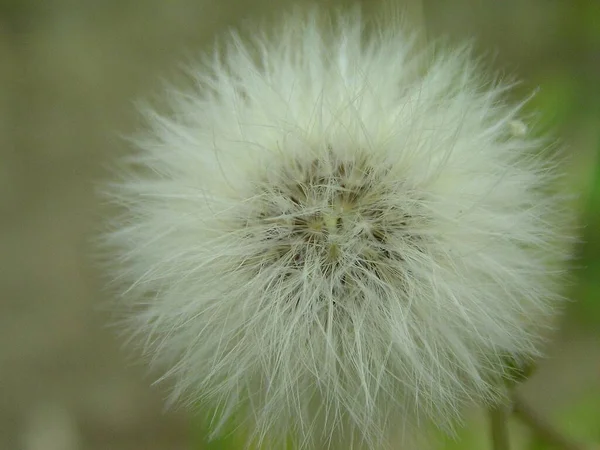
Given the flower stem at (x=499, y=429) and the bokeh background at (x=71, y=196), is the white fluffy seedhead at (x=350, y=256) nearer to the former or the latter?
the flower stem at (x=499, y=429)

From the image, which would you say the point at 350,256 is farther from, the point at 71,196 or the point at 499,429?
the point at 71,196

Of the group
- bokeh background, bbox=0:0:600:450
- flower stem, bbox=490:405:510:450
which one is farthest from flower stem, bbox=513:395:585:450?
bokeh background, bbox=0:0:600:450

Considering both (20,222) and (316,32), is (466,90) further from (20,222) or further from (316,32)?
(20,222)

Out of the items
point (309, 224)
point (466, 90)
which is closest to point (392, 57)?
point (466, 90)

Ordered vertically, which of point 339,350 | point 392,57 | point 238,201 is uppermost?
point 392,57

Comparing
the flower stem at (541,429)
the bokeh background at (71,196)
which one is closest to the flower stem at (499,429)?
the flower stem at (541,429)

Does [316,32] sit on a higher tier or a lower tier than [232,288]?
higher

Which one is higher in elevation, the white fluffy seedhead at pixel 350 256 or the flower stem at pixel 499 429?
the white fluffy seedhead at pixel 350 256
